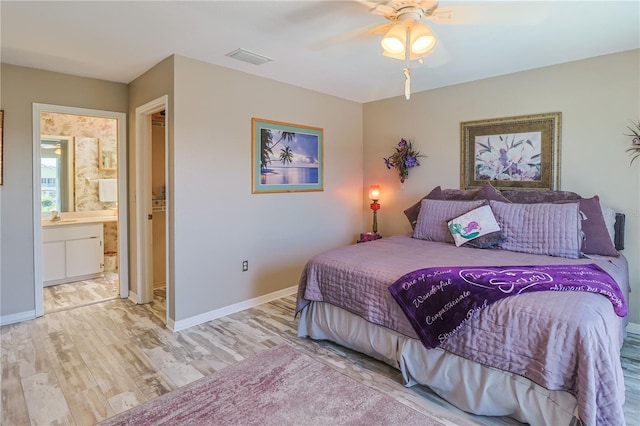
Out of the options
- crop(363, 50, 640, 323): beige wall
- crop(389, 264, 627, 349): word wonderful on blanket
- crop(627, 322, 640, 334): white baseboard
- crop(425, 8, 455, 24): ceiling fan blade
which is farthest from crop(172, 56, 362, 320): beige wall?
crop(627, 322, 640, 334): white baseboard

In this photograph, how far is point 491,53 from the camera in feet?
10.3

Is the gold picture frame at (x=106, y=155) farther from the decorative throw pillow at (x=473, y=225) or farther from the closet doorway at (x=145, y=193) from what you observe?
the decorative throw pillow at (x=473, y=225)

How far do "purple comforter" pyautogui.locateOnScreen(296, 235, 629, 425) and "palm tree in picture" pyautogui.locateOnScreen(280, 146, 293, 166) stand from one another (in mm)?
1705

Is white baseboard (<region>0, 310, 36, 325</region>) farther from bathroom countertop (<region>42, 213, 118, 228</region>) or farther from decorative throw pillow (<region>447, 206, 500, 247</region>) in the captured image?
decorative throw pillow (<region>447, 206, 500, 247</region>)

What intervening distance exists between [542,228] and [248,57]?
2.86 m

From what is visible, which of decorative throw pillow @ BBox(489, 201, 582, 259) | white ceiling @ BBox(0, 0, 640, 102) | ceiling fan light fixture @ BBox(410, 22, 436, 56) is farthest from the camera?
decorative throw pillow @ BBox(489, 201, 582, 259)

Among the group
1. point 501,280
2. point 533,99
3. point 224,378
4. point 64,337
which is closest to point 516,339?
point 501,280

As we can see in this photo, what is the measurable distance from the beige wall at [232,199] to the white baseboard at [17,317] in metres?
1.53

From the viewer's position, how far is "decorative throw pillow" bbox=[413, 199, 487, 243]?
133 inches

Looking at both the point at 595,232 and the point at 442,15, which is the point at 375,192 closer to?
the point at 595,232

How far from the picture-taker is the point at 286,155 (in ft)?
13.6

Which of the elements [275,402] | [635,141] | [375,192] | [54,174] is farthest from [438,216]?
[54,174]

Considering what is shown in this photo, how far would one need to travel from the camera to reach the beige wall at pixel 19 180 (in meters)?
3.35

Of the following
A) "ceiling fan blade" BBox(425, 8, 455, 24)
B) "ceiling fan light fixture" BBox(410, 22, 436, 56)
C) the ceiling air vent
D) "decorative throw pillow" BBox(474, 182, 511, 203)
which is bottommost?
"decorative throw pillow" BBox(474, 182, 511, 203)
